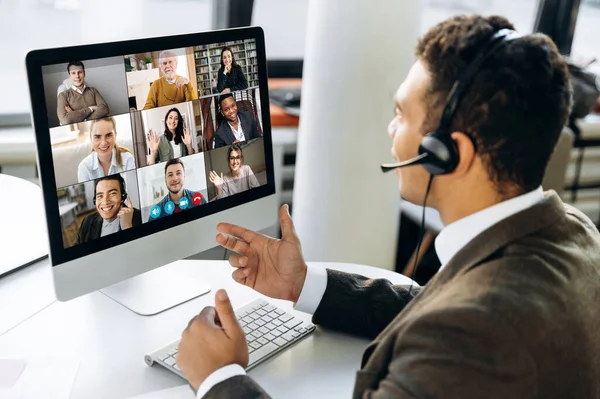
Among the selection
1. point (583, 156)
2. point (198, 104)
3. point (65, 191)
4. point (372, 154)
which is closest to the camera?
point (65, 191)

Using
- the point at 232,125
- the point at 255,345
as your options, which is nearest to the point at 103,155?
the point at 232,125

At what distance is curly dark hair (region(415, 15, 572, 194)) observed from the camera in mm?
905

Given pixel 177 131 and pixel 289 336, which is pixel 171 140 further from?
pixel 289 336

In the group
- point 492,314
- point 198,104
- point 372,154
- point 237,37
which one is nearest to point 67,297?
point 198,104

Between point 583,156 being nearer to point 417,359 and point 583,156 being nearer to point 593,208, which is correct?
point 593,208

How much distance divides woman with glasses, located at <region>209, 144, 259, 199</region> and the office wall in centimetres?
24

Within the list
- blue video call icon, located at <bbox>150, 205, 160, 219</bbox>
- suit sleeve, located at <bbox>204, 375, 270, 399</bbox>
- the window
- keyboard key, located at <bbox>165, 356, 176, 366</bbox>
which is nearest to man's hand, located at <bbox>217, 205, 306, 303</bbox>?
blue video call icon, located at <bbox>150, 205, 160, 219</bbox>

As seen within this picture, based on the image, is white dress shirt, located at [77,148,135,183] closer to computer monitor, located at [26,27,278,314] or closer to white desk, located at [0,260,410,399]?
computer monitor, located at [26,27,278,314]

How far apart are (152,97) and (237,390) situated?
529mm

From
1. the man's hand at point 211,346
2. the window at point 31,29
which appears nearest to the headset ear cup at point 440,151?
the man's hand at point 211,346

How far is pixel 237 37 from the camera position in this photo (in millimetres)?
1330

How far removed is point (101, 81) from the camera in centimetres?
115

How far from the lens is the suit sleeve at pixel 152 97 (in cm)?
120

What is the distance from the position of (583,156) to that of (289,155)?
1393 millimetres
